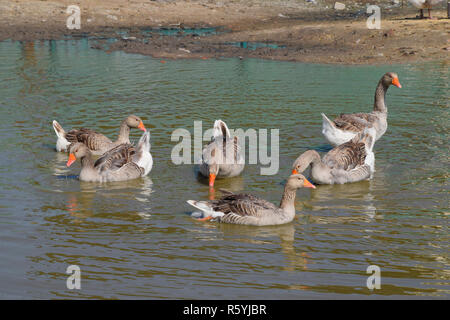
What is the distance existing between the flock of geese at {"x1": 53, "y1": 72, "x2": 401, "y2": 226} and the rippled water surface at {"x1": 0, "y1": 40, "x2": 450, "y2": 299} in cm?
23

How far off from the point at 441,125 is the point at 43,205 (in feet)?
32.3

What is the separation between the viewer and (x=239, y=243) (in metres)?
9.93

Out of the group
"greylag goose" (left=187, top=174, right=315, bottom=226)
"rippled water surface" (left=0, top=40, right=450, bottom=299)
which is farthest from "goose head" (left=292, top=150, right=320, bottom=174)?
"greylag goose" (left=187, top=174, right=315, bottom=226)

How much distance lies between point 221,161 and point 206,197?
45.1 inches

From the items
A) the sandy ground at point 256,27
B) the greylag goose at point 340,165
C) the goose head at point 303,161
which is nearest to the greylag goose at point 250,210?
the goose head at point 303,161

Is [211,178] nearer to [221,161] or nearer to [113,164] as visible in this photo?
[221,161]

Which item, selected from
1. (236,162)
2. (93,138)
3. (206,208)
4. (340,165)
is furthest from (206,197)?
(93,138)

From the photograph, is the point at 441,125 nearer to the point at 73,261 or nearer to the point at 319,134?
the point at 319,134

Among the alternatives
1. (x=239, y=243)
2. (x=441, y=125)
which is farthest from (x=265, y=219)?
(x=441, y=125)

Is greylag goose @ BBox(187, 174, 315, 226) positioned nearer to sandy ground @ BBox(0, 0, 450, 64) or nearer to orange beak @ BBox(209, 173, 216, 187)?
orange beak @ BBox(209, 173, 216, 187)

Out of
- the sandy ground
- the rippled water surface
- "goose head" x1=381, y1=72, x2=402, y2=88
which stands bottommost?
the rippled water surface

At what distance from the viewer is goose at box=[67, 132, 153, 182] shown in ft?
42.4

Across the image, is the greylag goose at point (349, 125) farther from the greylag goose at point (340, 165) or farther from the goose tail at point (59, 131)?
the goose tail at point (59, 131)

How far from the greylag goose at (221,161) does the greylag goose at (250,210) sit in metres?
1.90
